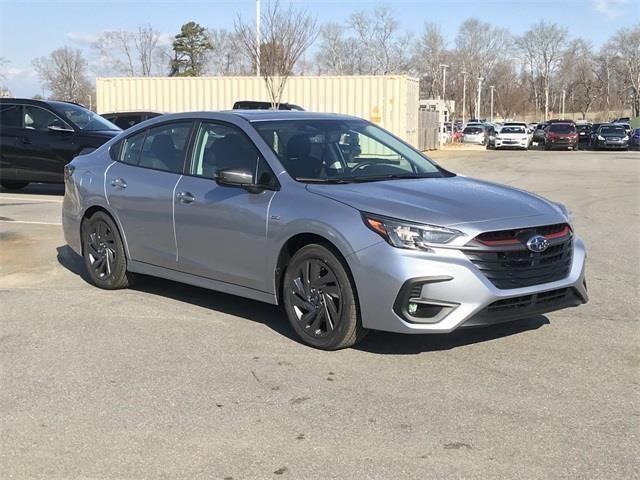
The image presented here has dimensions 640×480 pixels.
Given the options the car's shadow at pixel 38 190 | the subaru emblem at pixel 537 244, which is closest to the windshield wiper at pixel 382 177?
the subaru emblem at pixel 537 244

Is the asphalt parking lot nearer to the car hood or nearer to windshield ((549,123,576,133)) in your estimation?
the car hood

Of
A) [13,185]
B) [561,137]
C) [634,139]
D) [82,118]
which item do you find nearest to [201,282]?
[82,118]

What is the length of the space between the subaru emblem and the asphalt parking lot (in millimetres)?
732

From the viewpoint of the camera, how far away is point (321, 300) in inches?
194

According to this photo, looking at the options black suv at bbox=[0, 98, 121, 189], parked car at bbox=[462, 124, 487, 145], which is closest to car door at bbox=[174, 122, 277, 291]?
black suv at bbox=[0, 98, 121, 189]

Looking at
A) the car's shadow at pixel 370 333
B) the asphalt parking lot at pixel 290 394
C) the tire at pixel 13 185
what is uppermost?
the tire at pixel 13 185

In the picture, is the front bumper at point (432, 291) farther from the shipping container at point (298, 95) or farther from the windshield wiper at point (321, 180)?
the shipping container at point (298, 95)

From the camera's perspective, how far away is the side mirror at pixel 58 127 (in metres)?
13.3

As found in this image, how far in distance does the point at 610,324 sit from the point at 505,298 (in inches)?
61.0

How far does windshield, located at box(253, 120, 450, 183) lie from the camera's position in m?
5.39

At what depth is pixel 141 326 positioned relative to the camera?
5664 mm

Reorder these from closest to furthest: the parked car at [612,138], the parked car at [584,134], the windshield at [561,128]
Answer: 1. the parked car at [612,138]
2. the windshield at [561,128]
3. the parked car at [584,134]

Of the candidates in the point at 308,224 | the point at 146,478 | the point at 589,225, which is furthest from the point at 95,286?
the point at 589,225

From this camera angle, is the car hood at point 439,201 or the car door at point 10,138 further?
the car door at point 10,138
